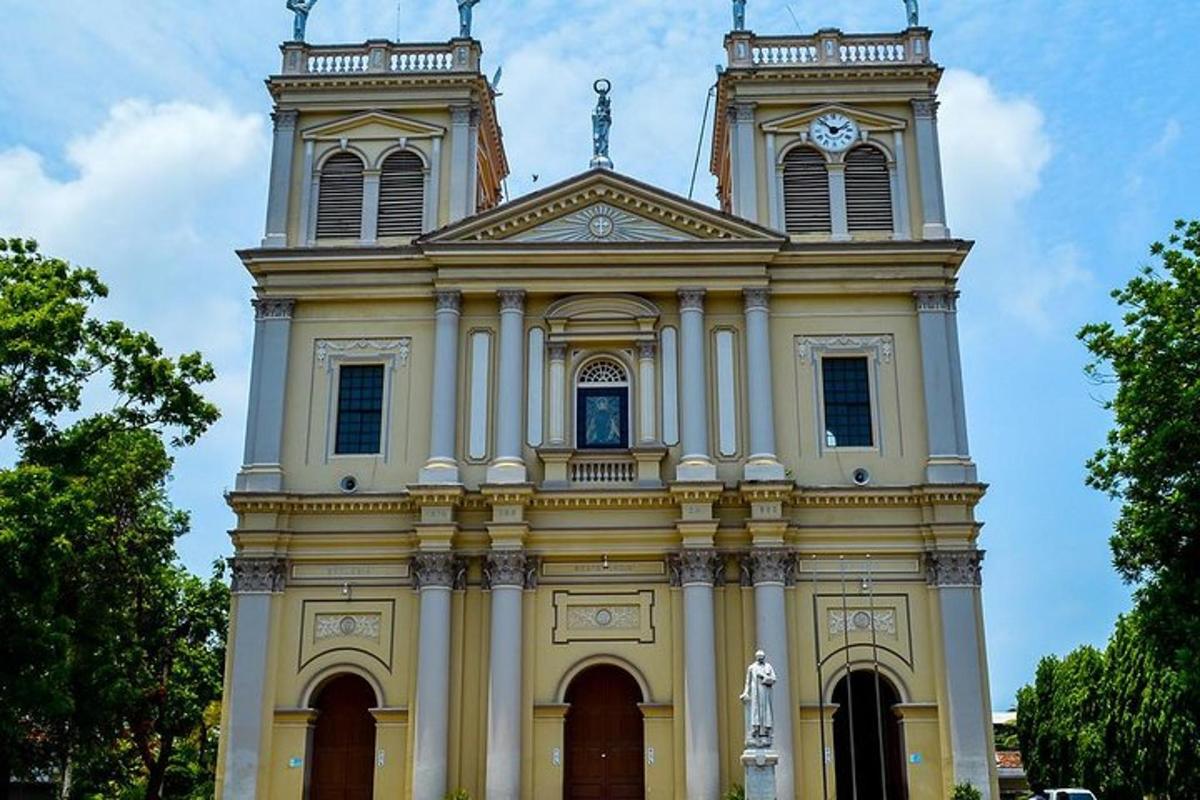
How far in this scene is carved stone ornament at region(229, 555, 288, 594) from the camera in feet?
80.7

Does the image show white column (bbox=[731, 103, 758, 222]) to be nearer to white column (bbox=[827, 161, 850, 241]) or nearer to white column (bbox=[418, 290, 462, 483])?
white column (bbox=[827, 161, 850, 241])

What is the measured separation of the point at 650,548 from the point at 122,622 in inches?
435

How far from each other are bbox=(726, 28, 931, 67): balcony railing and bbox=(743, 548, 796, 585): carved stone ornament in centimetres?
1146

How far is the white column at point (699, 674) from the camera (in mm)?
22984

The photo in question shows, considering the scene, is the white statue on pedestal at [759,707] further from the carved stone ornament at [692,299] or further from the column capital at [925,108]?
the column capital at [925,108]

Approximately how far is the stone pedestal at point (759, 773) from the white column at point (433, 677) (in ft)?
21.4

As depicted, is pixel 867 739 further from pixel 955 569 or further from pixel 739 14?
pixel 739 14

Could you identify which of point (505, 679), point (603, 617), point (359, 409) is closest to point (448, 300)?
point (359, 409)

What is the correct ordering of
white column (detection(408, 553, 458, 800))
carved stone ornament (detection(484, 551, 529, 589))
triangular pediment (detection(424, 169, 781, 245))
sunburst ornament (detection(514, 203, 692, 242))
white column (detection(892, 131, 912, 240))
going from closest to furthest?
white column (detection(408, 553, 458, 800)), carved stone ornament (detection(484, 551, 529, 589)), triangular pediment (detection(424, 169, 781, 245)), sunburst ornament (detection(514, 203, 692, 242)), white column (detection(892, 131, 912, 240))

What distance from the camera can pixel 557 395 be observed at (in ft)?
85.0

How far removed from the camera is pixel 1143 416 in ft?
71.3

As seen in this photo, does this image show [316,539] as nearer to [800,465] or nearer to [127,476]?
[127,476]

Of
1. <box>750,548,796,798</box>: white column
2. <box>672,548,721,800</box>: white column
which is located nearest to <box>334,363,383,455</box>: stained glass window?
<box>672,548,721,800</box>: white column

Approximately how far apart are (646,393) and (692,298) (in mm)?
2244
